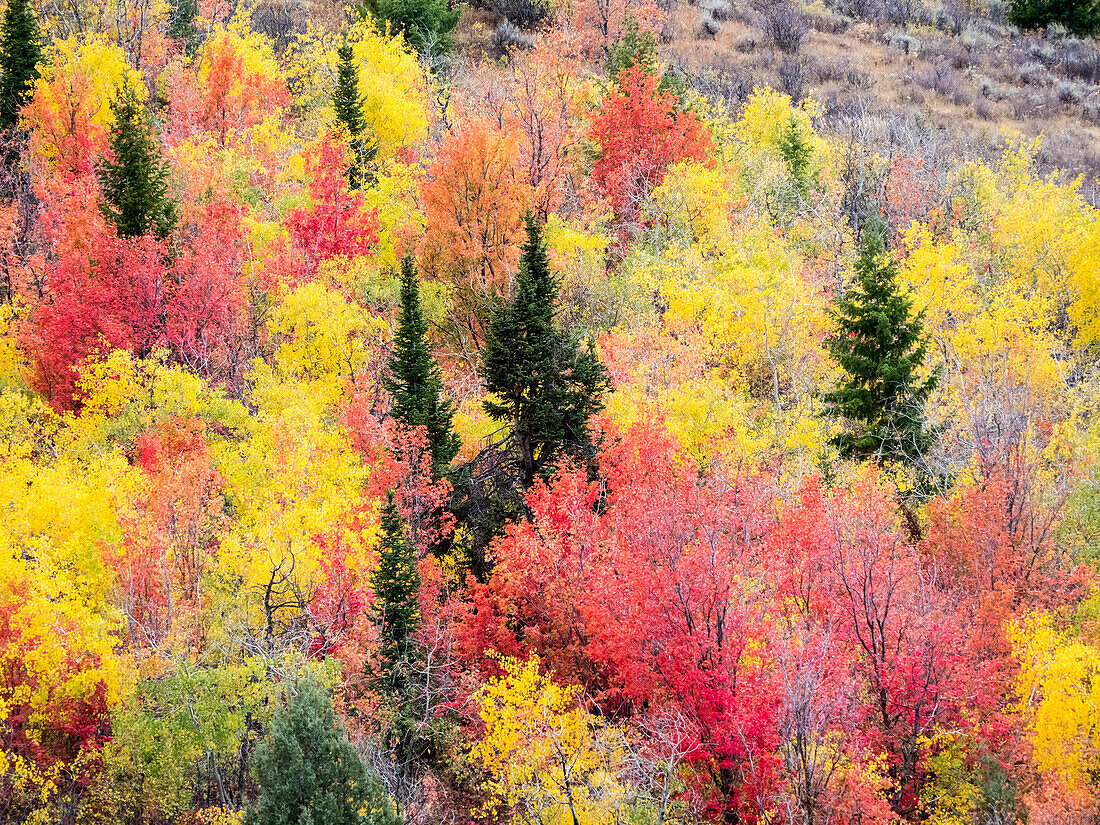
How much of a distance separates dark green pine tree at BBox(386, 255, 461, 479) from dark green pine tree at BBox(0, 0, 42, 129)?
31.2 metres

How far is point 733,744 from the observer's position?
1174 inches

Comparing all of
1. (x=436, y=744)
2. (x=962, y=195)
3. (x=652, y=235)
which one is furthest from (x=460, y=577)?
(x=962, y=195)

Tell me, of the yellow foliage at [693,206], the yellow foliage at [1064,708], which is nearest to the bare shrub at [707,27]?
the yellow foliage at [693,206]

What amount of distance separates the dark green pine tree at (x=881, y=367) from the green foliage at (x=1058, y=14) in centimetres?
8002

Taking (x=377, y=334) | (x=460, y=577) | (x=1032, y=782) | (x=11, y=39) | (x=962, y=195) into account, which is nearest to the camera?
(x=1032, y=782)

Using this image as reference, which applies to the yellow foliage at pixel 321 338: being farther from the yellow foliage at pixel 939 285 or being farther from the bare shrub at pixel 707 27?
the bare shrub at pixel 707 27

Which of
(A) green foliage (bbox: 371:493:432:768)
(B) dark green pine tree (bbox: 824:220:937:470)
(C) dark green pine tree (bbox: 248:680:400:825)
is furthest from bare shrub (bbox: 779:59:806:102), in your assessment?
(C) dark green pine tree (bbox: 248:680:400:825)

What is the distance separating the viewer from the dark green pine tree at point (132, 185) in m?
45.6

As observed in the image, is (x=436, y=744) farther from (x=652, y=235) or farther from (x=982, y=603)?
(x=652, y=235)

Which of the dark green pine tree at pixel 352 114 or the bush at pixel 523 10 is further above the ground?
the bush at pixel 523 10

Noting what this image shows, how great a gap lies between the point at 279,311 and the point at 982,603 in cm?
3234

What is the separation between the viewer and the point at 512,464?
144 feet

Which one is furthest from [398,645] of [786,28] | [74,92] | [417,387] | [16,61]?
[786,28]

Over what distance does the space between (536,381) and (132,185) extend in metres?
21.8
